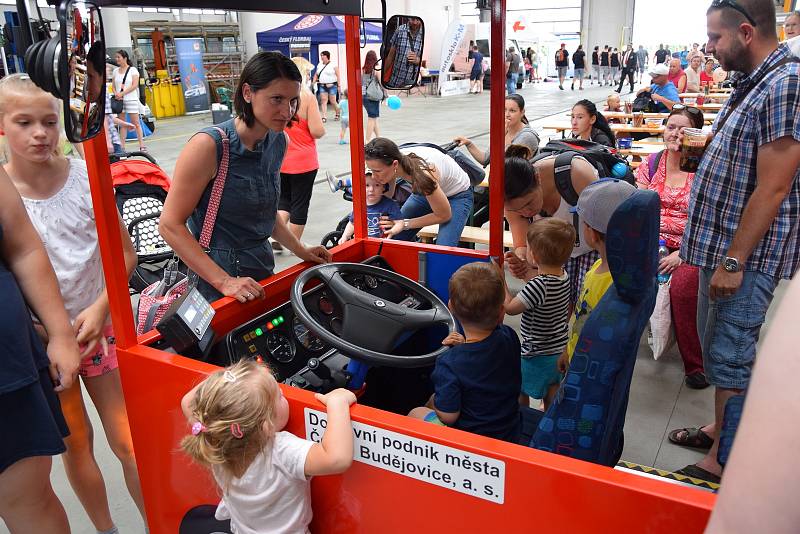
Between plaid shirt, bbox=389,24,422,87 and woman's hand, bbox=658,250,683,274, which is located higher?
plaid shirt, bbox=389,24,422,87

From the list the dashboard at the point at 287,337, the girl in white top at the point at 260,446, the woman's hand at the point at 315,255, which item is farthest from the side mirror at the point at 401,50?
the girl in white top at the point at 260,446

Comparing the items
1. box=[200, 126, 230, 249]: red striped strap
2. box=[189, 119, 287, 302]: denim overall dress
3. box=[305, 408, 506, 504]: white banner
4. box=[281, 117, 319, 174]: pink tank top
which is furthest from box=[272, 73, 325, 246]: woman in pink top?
box=[305, 408, 506, 504]: white banner

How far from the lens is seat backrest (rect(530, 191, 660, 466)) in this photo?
1.26m

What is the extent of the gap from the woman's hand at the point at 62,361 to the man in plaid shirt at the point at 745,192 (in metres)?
1.99

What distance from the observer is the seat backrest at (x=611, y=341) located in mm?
1263

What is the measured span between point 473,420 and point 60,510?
117cm

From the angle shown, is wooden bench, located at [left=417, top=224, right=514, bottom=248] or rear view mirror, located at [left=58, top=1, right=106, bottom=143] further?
wooden bench, located at [left=417, top=224, right=514, bottom=248]

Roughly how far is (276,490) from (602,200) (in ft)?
3.51

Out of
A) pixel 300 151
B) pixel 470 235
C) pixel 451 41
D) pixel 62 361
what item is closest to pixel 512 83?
pixel 451 41

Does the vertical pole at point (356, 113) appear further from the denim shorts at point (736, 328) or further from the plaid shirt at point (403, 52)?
the denim shorts at point (736, 328)

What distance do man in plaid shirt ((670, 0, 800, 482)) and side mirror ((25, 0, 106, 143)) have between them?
1856mm

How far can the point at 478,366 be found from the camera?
5.50 ft

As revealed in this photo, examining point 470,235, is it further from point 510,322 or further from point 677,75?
point 677,75

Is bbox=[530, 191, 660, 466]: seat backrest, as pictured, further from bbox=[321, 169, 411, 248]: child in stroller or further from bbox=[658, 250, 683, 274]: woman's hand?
bbox=[321, 169, 411, 248]: child in stroller
